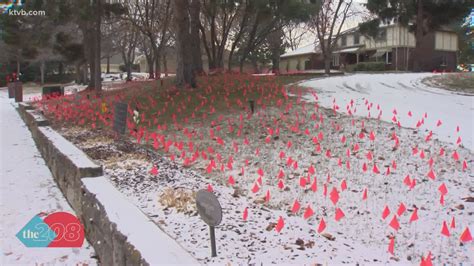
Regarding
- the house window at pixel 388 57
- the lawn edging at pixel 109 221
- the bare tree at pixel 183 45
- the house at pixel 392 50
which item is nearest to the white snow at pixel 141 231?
the lawn edging at pixel 109 221

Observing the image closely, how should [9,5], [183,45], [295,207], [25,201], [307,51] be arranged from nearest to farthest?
[295,207], [25,201], [183,45], [9,5], [307,51]

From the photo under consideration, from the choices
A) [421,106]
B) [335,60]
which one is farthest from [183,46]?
[335,60]

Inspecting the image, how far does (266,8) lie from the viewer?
75.4 ft

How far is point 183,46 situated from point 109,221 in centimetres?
1025

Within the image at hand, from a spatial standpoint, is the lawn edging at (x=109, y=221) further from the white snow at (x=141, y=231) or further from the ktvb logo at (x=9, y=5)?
the ktvb logo at (x=9, y=5)

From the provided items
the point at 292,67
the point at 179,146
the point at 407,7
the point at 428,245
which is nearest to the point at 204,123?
the point at 179,146

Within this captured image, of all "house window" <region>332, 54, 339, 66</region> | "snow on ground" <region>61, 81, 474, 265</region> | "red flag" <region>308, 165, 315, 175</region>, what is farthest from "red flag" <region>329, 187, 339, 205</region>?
"house window" <region>332, 54, 339, 66</region>

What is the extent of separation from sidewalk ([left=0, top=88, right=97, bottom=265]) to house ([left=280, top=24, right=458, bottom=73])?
113 ft

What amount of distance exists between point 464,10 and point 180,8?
2093 cm

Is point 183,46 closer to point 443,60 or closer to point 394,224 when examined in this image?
point 394,224

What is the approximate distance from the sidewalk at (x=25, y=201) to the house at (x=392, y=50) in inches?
1361

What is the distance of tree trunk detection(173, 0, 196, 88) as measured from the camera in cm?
1316

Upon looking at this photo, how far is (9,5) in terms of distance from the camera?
22141 millimetres

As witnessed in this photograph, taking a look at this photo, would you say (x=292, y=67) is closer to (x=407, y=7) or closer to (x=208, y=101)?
(x=407, y=7)
